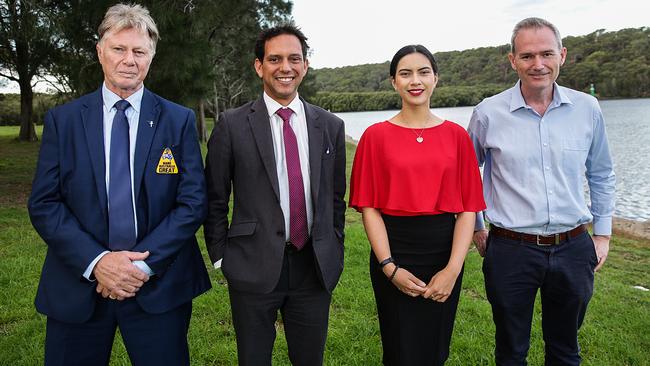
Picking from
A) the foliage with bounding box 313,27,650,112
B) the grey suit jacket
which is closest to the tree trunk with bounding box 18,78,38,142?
the grey suit jacket

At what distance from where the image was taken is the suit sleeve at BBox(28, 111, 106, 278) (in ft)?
7.06

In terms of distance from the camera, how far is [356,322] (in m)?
4.13

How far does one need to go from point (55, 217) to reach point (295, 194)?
1113mm

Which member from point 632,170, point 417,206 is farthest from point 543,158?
point 632,170

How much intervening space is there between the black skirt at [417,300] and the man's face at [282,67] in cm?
87

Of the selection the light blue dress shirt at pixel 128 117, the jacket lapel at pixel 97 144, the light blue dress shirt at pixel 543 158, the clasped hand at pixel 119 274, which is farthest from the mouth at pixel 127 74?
the light blue dress shirt at pixel 543 158

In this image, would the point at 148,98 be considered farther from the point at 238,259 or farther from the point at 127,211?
the point at 238,259

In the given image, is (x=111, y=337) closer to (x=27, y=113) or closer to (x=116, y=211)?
(x=116, y=211)

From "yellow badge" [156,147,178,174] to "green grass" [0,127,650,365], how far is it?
5.80ft

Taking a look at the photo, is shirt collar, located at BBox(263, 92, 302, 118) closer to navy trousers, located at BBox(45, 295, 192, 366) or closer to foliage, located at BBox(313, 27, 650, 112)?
navy trousers, located at BBox(45, 295, 192, 366)

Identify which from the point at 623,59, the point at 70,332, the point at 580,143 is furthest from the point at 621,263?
the point at 623,59

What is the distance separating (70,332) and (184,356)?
0.54 metres

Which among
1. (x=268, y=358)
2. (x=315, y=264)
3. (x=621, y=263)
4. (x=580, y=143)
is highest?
(x=580, y=143)

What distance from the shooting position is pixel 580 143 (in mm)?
2805
